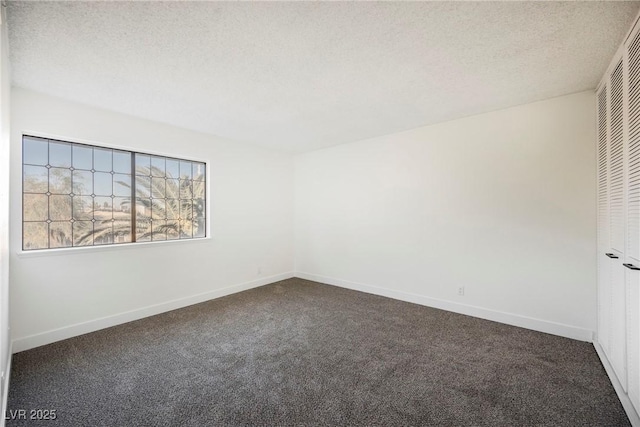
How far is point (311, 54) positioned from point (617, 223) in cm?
272

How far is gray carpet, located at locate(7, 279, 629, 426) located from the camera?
1811mm

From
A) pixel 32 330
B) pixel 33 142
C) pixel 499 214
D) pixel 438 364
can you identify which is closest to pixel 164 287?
pixel 32 330

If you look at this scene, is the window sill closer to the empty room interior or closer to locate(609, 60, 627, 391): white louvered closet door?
the empty room interior

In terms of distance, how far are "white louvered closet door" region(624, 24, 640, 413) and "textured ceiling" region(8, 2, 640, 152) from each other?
0.33m

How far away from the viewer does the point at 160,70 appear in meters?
2.33

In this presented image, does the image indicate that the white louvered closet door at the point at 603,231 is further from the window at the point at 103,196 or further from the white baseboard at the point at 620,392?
the window at the point at 103,196

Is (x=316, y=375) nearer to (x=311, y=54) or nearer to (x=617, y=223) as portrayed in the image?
(x=311, y=54)

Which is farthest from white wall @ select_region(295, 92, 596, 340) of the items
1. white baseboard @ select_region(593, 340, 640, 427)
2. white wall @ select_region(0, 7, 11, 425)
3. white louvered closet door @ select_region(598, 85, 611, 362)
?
white wall @ select_region(0, 7, 11, 425)

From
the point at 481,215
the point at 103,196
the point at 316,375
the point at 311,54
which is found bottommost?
the point at 316,375

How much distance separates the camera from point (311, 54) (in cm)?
212

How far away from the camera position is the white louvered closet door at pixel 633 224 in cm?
175

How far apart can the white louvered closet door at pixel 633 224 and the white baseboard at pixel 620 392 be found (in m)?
0.05

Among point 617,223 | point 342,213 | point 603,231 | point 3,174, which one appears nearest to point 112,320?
point 3,174

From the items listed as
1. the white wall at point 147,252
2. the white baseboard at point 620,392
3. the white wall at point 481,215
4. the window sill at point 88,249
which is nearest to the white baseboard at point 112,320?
the white wall at point 147,252
